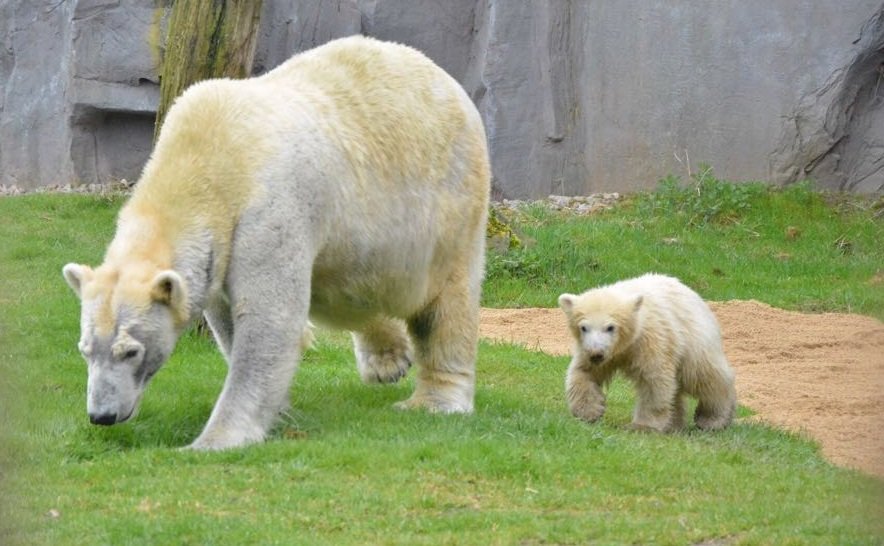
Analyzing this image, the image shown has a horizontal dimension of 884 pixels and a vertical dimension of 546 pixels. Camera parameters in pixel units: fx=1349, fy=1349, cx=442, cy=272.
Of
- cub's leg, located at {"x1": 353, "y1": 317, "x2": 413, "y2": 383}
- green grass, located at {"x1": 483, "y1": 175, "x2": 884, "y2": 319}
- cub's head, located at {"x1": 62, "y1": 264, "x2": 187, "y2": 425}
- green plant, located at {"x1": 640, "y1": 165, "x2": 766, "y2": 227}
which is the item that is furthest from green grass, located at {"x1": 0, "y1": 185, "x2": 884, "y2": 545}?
green plant, located at {"x1": 640, "y1": 165, "x2": 766, "y2": 227}

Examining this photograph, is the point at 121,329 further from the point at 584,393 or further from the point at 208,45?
the point at 208,45

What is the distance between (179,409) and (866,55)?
10514 millimetres

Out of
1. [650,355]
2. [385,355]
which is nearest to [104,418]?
[385,355]

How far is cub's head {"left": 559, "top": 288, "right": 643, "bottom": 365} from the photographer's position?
7.62 metres

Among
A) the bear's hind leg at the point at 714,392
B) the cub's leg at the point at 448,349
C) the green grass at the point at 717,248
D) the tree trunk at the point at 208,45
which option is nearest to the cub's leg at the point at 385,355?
the cub's leg at the point at 448,349

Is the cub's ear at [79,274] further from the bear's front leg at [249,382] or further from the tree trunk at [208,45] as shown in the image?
the tree trunk at [208,45]

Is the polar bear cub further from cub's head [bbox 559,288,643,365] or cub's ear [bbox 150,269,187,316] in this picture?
cub's ear [bbox 150,269,187,316]

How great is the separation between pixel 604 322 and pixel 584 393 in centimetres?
47

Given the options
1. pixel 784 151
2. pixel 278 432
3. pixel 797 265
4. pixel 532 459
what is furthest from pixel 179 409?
pixel 784 151

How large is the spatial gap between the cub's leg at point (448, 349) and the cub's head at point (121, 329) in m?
1.91

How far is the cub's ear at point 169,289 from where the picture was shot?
19.8 feet

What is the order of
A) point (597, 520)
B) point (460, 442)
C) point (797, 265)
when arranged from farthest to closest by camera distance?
1. point (797, 265)
2. point (460, 442)
3. point (597, 520)

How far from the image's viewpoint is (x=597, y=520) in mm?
5488

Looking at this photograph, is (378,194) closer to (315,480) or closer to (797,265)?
(315,480)
